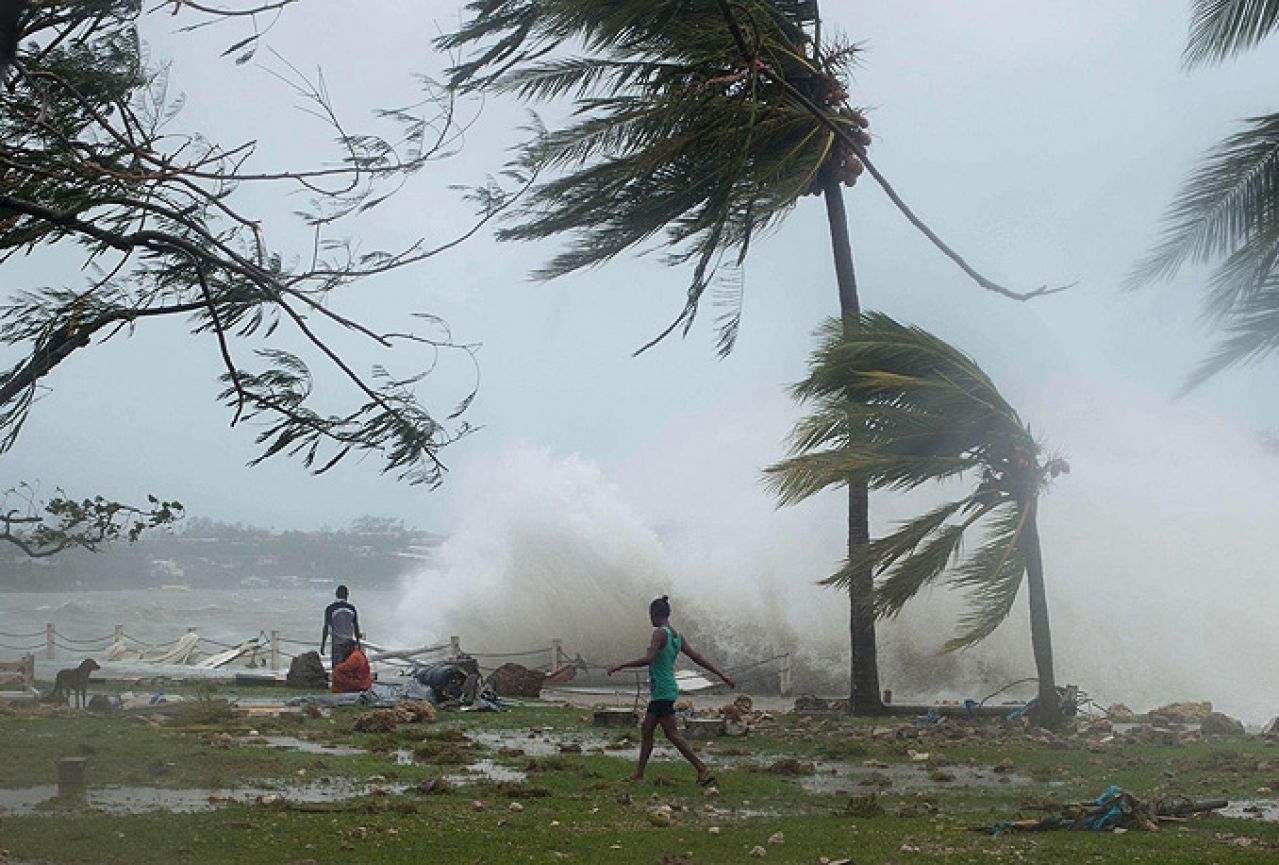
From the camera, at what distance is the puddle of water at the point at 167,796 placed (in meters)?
8.62

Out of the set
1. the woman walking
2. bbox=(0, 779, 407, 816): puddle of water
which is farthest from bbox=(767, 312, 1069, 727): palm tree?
bbox=(0, 779, 407, 816): puddle of water

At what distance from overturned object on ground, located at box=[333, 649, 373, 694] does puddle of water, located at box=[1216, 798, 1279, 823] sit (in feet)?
37.8

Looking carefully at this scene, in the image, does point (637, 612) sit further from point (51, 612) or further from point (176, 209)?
point (51, 612)

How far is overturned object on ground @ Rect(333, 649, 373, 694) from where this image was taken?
18266 mm

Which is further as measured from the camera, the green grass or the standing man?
the standing man

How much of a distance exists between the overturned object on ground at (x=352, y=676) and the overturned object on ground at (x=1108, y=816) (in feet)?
36.8

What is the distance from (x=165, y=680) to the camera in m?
21.5

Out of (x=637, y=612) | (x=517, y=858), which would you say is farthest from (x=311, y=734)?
(x=637, y=612)

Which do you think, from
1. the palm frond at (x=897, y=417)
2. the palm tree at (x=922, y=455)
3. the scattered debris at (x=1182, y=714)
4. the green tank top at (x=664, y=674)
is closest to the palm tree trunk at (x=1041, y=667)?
the palm tree at (x=922, y=455)

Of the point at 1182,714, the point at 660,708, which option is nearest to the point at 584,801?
the point at 660,708

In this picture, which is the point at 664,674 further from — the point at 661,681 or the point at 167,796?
the point at 167,796

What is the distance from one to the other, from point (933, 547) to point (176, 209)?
11.5 m

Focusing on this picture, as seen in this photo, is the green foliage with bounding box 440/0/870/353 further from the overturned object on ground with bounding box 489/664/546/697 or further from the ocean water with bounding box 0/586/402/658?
the ocean water with bounding box 0/586/402/658

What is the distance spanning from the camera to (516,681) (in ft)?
67.1
